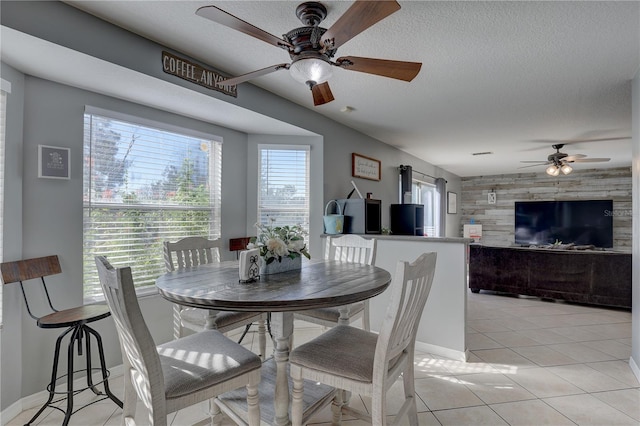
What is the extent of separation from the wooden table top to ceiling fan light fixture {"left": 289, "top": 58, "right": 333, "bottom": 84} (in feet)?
3.48

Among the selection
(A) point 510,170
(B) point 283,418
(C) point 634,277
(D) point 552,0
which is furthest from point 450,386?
(A) point 510,170

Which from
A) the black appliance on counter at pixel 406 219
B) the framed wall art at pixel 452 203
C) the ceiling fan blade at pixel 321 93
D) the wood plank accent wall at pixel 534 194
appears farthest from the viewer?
the framed wall art at pixel 452 203

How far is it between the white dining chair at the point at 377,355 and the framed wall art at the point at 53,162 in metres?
2.02

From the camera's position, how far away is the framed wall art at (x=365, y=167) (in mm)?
4391

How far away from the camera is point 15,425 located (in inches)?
77.1

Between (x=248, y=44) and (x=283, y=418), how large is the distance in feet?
7.15

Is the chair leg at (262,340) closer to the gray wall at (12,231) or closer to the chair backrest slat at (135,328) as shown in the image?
the chair backrest slat at (135,328)

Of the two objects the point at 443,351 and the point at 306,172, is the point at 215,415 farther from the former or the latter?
the point at 306,172

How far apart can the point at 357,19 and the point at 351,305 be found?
1680 mm

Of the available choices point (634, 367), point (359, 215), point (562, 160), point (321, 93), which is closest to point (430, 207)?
point (562, 160)

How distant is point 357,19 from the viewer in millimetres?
1404

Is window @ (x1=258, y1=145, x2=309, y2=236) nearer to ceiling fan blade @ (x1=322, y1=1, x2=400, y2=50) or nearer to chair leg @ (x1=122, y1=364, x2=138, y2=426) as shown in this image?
ceiling fan blade @ (x1=322, y1=1, x2=400, y2=50)

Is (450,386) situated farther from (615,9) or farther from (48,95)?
(48,95)

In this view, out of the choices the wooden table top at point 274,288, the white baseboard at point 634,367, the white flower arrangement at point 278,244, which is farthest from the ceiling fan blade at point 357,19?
the white baseboard at point 634,367
